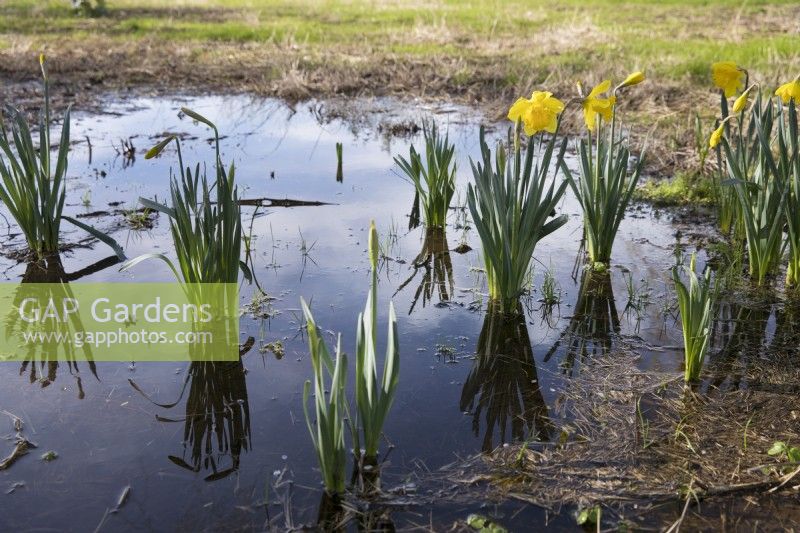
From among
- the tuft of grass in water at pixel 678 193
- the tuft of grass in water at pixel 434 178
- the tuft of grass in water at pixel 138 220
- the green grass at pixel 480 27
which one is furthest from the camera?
the green grass at pixel 480 27

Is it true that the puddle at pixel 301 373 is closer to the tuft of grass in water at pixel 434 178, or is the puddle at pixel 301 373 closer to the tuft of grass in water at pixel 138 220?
the tuft of grass in water at pixel 138 220

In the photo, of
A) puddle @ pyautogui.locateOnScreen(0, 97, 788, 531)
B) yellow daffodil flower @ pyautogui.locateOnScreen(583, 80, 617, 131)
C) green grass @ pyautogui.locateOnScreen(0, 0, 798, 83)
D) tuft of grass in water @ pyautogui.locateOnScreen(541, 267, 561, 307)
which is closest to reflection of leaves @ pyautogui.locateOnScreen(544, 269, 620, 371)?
puddle @ pyautogui.locateOnScreen(0, 97, 788, 531)

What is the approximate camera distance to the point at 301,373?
3.11 meters

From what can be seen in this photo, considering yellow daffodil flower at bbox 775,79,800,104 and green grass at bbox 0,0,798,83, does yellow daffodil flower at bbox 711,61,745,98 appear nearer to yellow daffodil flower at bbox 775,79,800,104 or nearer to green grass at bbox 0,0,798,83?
yellow daffodil flower at bbox 775,79,800,104

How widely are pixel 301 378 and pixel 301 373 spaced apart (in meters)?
0.04

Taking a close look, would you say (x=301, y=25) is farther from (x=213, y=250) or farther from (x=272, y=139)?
(x=213, y=250)

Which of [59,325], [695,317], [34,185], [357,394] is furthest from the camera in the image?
[34,185]

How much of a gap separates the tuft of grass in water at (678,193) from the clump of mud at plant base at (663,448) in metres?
2.32

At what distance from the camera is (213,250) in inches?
128

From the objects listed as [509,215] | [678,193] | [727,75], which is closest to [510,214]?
[509,215]

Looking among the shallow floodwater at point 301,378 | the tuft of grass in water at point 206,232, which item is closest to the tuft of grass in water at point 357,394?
the shallow floodwater at point 301,378

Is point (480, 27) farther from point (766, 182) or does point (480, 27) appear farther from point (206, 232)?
point (206, 232)

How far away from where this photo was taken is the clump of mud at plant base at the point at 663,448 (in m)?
2.33

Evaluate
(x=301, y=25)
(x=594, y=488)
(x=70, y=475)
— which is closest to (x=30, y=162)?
(x=70, y=475)
